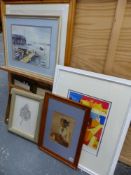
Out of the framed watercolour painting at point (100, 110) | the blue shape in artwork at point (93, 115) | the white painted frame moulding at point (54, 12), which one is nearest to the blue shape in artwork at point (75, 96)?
the framed watercolour painting at point (100, 110)

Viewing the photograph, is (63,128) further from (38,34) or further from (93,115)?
(38,34)

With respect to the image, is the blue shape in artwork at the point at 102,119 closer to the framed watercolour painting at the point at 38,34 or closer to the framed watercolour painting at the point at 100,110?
the framed watercolour painting at the point at 100,110

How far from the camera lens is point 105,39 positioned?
0.93 m

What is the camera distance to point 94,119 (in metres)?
1.00

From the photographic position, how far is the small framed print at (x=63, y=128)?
100 cm

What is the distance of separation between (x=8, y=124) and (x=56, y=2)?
98cm

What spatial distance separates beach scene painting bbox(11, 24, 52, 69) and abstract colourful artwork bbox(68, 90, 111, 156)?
13.5 inches

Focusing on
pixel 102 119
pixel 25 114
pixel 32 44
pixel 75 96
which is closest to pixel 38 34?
pixel 32 44

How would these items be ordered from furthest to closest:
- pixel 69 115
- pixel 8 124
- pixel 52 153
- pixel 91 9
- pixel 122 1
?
1. pixel 8 124
2. pixel 52 153
3. pixel 69 115
4. pixel 91 9
5. pixel 122 1

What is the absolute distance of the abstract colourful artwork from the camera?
963mm

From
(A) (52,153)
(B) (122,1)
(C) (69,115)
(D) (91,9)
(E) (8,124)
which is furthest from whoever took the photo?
(E) (8,124)

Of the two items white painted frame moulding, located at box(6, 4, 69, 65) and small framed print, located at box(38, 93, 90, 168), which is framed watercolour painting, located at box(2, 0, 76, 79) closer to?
white painted frame moulding, located at box(6, 4, 69, 65)

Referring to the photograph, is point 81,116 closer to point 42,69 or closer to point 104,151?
point 104,151

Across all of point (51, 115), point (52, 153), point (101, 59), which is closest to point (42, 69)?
point (51, 115)
